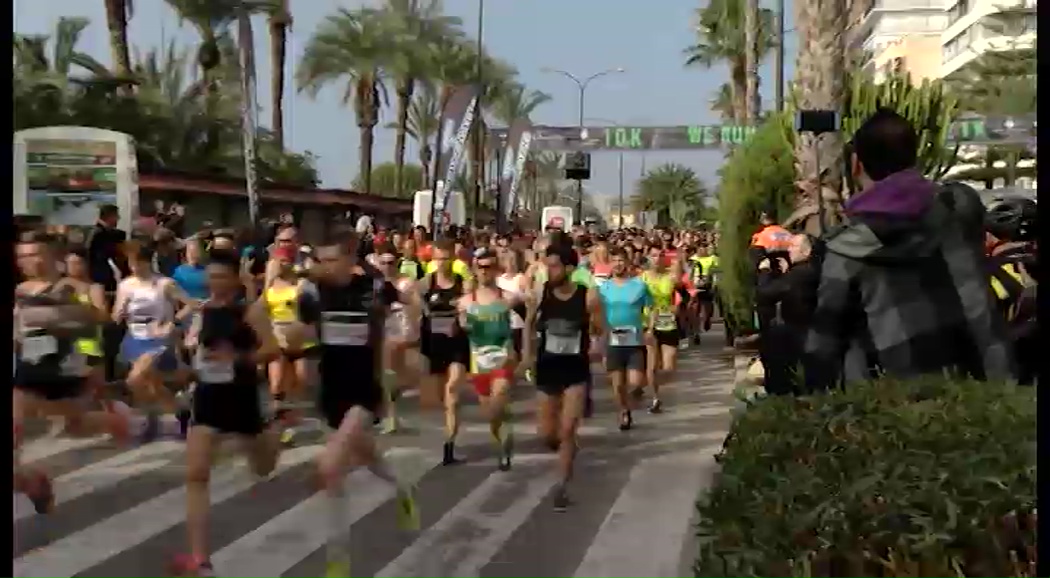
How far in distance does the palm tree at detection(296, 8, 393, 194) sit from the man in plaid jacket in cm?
255

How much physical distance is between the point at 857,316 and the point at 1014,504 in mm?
947

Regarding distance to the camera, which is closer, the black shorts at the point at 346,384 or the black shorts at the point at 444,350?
the black shorts at the point at 346,384

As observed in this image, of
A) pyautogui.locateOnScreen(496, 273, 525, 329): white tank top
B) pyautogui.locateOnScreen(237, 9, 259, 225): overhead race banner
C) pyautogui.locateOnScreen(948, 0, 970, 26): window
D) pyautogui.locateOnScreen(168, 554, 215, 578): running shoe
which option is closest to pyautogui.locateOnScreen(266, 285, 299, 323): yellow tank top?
pyautogui.locateOnScreen(168, 554, 215, 578): running shoe

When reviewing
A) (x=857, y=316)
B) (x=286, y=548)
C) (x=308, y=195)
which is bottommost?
(x=286, y=548)

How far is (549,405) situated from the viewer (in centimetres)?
908

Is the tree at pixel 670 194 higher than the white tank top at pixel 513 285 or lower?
higher

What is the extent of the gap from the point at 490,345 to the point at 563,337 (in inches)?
26.9

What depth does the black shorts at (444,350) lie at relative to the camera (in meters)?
9.59

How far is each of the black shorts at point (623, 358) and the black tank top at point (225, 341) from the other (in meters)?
5.06

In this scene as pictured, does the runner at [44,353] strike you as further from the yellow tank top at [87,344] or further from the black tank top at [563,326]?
the black tank top at [563,326]

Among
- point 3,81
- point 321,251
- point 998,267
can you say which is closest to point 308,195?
point 321,251

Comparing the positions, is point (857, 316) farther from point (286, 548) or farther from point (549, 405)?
point (549, 405)

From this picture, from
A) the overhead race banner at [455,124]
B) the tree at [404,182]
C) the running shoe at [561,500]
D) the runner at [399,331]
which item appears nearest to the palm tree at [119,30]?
the runner at [399,331]

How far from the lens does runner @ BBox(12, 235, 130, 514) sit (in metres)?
3.06
